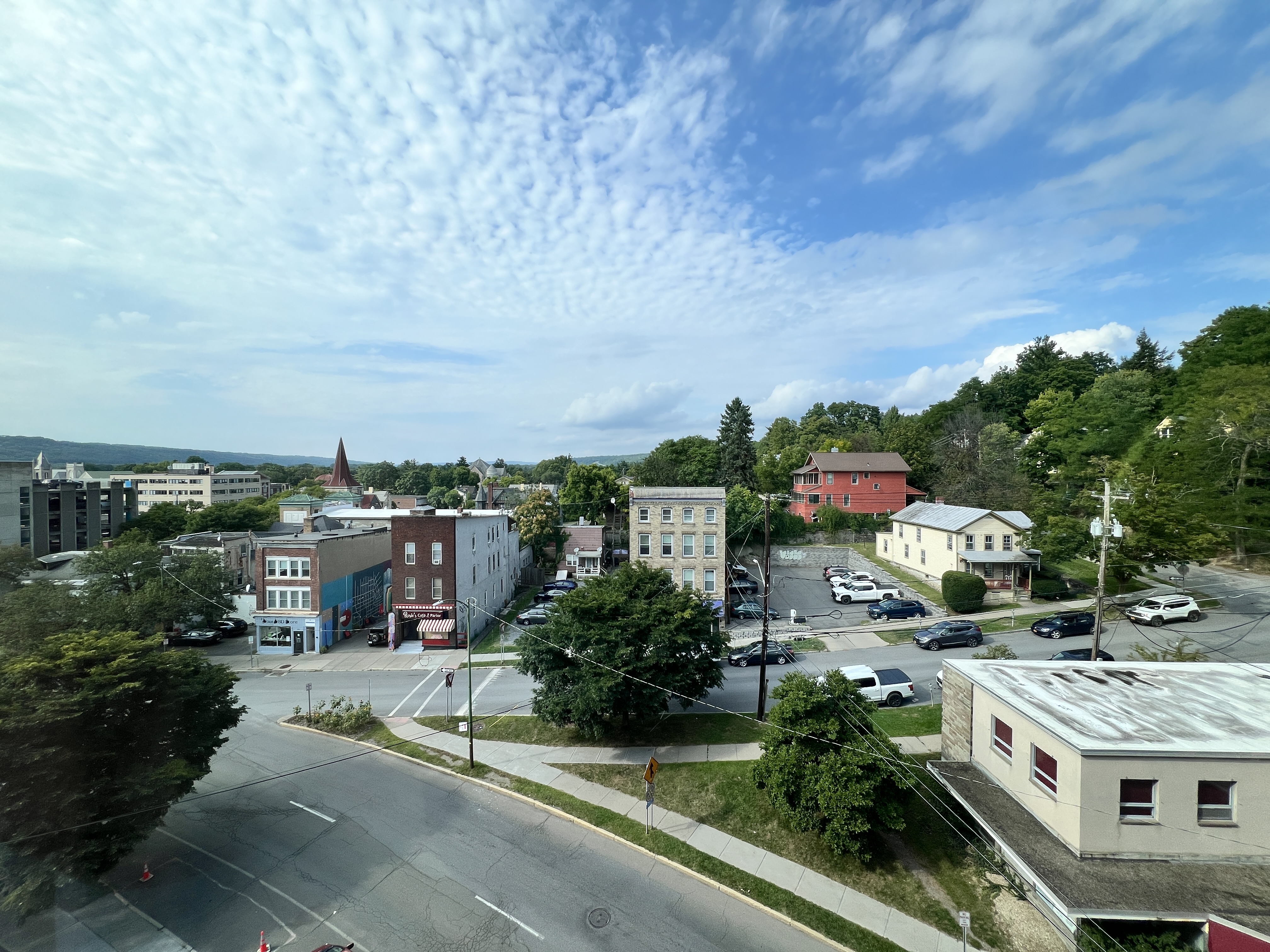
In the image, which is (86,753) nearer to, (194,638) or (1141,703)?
(1141,703)

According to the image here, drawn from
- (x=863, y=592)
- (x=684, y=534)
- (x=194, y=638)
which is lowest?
(x=194, y=638)

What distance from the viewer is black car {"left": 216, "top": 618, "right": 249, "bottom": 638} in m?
39.6

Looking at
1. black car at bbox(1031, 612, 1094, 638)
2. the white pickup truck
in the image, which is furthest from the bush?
black car at bbox(1031, 612, 1094, 638)

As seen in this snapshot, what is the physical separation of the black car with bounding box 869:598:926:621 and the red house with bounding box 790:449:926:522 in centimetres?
2458

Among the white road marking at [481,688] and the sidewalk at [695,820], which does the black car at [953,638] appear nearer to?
the sidewalk at [695,820]

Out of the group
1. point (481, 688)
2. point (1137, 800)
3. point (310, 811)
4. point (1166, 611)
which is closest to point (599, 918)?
point (310, 811)

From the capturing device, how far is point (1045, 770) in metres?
13.5

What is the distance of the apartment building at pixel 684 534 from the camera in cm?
4044

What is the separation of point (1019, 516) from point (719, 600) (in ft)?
75.0

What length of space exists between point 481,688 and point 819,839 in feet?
59.7

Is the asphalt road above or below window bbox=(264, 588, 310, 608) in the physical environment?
below

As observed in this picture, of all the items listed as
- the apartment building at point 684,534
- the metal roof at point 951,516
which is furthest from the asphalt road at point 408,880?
the metal roof at point 951,516

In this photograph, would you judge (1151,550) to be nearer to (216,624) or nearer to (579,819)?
(579,819)

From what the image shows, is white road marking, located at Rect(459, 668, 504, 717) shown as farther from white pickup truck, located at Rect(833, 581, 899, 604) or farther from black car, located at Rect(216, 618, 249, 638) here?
white pickup truck, located at Rect(833, 581, 899, 604)
